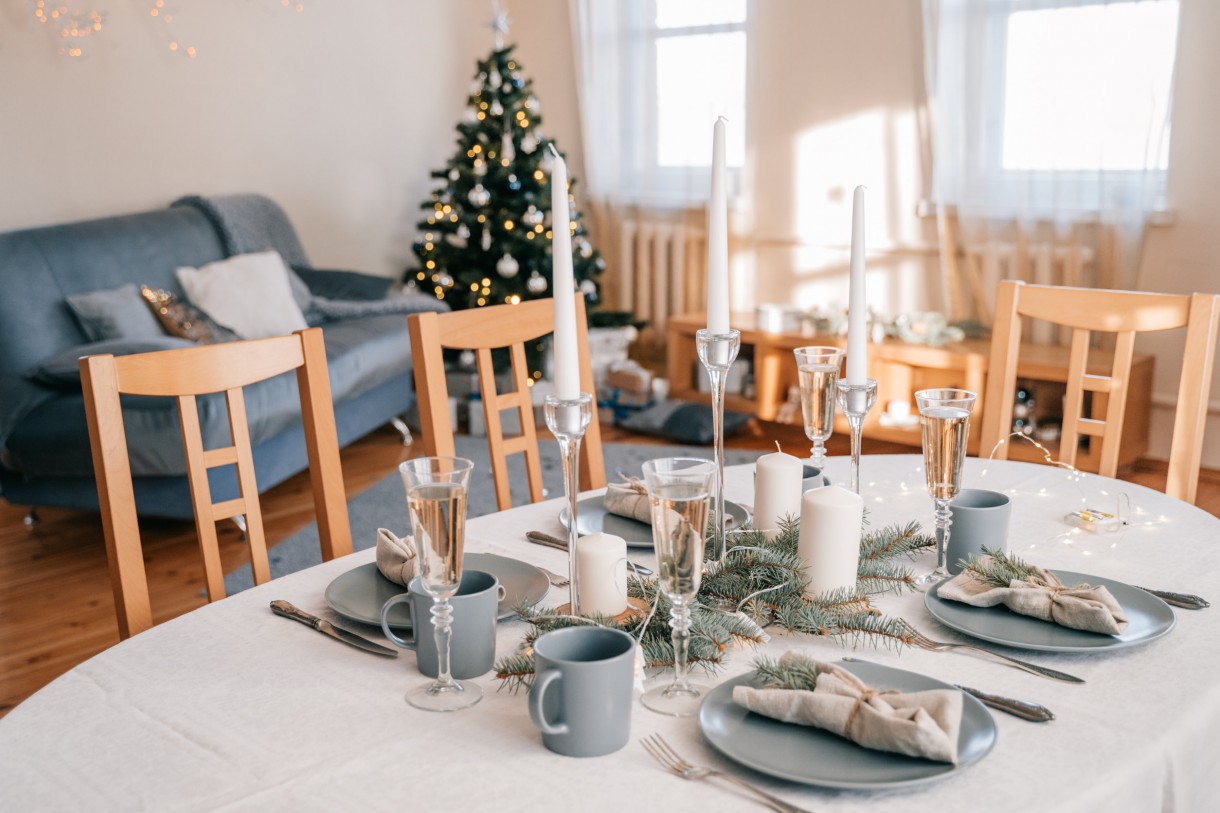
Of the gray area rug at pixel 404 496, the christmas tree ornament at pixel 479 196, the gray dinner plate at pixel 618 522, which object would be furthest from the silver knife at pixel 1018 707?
the christmas tree ornament at pixel 479 196

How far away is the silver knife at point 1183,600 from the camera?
1.16 meters

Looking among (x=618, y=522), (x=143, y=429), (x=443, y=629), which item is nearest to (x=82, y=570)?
(x=143, y=429)

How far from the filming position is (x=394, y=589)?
1.23m

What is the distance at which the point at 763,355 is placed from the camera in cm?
443

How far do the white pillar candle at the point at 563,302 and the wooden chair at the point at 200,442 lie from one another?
0.59 metres

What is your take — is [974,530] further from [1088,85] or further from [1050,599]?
[1088,85]

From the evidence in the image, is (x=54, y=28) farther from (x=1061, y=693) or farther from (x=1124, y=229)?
(x=1061, y=693)

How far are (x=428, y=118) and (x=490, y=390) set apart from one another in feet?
13.4

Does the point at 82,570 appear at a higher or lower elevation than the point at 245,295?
lower

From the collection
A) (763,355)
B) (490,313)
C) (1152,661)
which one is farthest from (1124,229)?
(1152,661)

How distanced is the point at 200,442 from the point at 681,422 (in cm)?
315

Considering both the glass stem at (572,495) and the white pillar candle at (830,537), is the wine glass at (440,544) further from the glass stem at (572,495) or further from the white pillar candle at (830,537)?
the white pillar candle at (830,537)

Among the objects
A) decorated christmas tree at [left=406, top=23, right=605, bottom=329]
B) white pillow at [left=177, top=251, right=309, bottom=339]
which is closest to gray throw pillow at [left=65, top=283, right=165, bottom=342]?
white pillow at [left=177, top=251, right=309, bottom=339]

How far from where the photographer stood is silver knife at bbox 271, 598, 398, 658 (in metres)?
1.10
